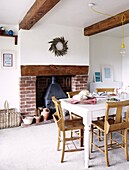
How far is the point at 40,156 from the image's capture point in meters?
2.76

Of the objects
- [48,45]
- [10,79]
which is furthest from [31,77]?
[48,45]

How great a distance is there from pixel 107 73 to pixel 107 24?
226 cm

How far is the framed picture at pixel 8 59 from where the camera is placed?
4488 mm

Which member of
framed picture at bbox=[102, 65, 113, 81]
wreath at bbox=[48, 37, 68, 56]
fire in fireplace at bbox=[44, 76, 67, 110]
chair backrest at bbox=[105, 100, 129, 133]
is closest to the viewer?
chair backrest at bbox=[105, 100, 129, 133]

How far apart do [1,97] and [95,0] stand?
312 centimetres

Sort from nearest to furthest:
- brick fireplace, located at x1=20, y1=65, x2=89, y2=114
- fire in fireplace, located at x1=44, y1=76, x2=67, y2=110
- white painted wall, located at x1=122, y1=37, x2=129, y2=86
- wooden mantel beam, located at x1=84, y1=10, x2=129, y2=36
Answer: wooden mantel beam, located at x1=84, y1=10, x2=129, y2=36, brick fireplace, located at x1=20, y1=65, x2=89, y2=114, fire in fireplace, located at x1=44, y1=76, x2=67, y2=110, white painted wall, located at x1=122, y1=37, x2=129, y2=86

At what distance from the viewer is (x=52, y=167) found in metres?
2.45

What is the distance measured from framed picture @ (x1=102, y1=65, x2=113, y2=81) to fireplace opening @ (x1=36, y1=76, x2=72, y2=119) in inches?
59.8

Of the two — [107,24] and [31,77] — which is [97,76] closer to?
[107,24]

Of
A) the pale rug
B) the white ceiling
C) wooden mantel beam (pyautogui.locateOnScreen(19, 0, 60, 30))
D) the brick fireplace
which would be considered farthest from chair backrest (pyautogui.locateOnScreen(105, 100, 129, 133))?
the brick fireplace

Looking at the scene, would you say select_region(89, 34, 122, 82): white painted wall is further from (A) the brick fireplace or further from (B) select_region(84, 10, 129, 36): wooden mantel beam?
(A) the brick fireplace

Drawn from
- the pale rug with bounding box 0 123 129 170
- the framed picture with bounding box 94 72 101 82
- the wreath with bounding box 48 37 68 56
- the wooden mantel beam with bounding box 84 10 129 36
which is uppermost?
the wooden mantel beam with bounding box 84 10 129 36

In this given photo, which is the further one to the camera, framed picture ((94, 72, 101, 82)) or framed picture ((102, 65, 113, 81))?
framed picture ((102, 65, 113, 81))

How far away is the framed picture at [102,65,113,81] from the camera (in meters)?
5.92
